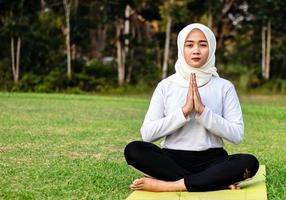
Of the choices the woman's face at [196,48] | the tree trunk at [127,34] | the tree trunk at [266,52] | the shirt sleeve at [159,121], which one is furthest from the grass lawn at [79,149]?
the tree trunk at [266,52]

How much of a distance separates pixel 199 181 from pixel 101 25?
58.1 ft

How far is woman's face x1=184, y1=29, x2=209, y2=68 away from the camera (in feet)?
13.0

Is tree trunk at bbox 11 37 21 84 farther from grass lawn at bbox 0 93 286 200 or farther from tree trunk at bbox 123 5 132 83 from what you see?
grass lawn at bbox 0 93 286 200

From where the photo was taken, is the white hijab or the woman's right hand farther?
the white hijab

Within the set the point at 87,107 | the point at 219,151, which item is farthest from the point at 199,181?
the point at 87,107

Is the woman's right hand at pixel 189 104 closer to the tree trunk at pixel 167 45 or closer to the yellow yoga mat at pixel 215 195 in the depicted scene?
the yellow yoga mat at pixel 215 195

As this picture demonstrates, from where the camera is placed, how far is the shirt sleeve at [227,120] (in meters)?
3.83

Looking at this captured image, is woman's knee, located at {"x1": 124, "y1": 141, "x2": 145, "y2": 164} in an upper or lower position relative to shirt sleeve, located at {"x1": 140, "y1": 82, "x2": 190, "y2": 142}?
lower

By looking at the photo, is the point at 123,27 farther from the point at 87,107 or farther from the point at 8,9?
the point at 87,107

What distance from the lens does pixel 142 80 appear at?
19.6 metres

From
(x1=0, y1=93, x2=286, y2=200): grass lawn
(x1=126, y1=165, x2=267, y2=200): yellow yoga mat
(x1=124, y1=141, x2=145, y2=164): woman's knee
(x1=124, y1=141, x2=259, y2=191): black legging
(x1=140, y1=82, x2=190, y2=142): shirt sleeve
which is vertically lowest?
(x1=0, y1=93, x2=286, y2=200): grass lawn

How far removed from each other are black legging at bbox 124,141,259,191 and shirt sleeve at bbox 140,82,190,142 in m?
0.11

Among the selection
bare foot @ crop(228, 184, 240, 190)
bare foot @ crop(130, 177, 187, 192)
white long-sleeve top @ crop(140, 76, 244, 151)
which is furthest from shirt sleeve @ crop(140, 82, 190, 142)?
bare foot @ crop(228, 184, 240, 190)

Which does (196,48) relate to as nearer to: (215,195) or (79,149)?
(215,195)
